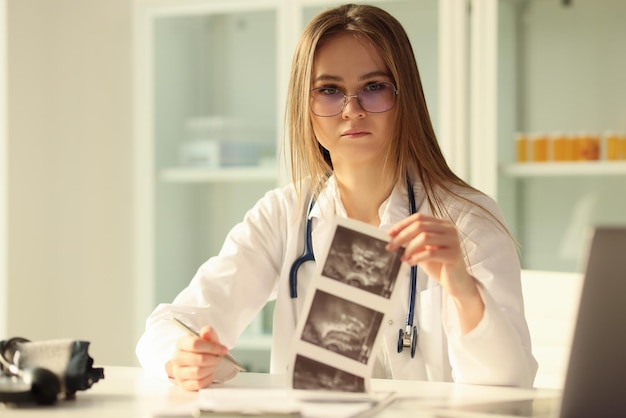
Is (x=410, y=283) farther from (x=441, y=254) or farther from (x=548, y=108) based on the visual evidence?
(x=548, y=108)

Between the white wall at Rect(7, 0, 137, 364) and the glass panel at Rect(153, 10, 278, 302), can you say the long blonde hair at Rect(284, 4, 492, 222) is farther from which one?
the white wall at Rect(7, 0, 137, 364)

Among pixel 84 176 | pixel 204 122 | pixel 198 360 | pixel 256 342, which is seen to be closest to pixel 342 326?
pixel 198 360

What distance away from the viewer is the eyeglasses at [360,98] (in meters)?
1.95

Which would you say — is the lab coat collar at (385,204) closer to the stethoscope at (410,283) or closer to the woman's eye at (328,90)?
the stethoscope at (410,283)

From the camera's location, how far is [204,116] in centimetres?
422

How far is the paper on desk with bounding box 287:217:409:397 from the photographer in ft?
4.60

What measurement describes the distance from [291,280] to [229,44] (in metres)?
2.40

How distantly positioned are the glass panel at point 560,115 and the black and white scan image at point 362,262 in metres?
2.29

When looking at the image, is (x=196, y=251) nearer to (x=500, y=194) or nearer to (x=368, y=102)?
(x=500, y=194)

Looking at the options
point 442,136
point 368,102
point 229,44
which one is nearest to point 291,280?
point 368,102

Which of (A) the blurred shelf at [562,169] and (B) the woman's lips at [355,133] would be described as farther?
(A) the blurred shelf at [562,169]

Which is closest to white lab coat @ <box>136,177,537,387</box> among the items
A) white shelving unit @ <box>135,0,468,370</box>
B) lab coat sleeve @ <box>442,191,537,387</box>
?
lab coat sleeve @ <box>442,191,537,387</box>

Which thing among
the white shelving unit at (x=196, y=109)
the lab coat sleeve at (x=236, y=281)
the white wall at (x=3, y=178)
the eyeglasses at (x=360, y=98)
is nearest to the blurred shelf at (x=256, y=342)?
the white shelving unit at (x=196, y=109)

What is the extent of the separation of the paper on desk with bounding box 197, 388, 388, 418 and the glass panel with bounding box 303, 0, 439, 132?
2.37m
